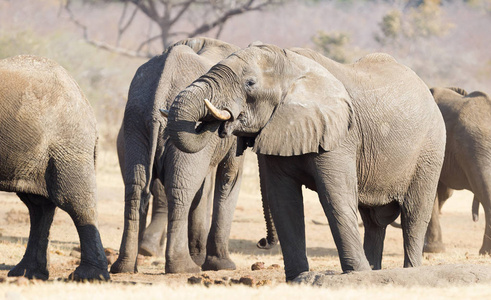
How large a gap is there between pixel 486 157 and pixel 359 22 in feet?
192

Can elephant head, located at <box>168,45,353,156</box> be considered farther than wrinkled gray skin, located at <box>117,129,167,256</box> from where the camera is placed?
No

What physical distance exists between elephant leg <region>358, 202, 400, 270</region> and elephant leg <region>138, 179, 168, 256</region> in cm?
255

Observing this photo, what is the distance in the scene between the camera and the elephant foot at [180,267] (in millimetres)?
7496

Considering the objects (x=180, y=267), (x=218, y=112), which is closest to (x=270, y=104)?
(x=218, y=112)

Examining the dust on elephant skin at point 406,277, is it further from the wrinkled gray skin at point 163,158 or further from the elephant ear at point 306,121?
the wrinkled gray skin at point 163,158

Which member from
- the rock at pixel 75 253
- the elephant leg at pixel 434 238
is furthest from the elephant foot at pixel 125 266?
the elephant leg at pixel 434 238

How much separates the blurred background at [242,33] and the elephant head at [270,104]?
17089mm

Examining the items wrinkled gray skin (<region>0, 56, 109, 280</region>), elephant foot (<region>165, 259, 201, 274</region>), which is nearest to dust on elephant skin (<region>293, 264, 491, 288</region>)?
wrinkled gray skin (<region>0, 56, 109, 280</region>)

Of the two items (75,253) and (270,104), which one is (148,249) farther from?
(270,104)

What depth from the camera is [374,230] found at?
7441 millimetres

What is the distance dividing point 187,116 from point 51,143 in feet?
4.37

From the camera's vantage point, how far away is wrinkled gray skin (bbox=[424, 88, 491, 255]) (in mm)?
10461

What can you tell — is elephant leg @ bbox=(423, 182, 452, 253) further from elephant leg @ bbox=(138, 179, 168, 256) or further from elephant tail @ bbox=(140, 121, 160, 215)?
elephant tail @ bbox=(140, 121, 160, 215)

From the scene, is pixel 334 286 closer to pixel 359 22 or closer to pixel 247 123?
pixel 247 123
